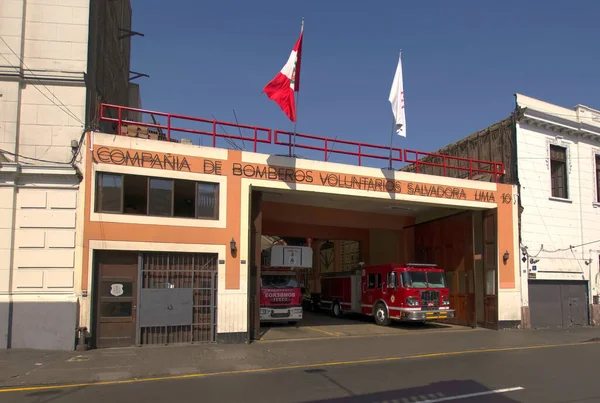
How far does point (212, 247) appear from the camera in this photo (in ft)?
50.3

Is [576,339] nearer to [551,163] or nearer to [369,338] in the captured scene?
[369,338]

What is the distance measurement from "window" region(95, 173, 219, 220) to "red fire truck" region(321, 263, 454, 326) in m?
8.45

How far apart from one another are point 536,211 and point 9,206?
2003 cm

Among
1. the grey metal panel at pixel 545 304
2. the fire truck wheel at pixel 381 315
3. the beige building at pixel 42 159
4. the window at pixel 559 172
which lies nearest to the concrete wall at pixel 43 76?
the beige building at pixel 42 159

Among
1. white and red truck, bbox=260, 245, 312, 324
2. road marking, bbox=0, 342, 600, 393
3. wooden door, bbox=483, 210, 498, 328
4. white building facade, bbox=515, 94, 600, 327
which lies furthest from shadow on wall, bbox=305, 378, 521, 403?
white building facade, bbox=515, 94, 600, 327

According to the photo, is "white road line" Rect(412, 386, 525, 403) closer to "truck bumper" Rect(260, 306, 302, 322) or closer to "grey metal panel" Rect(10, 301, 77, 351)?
"grey metal panel" Rect(10, 301, 77, 351)

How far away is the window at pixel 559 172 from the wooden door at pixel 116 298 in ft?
61.4

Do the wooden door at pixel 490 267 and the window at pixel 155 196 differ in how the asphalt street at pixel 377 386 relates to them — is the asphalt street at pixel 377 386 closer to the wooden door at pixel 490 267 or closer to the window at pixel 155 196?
the window at pixel 155 196

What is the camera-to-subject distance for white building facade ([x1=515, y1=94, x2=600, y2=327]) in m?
20.9

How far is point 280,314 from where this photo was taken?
2000cm

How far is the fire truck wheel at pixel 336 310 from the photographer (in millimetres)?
24858

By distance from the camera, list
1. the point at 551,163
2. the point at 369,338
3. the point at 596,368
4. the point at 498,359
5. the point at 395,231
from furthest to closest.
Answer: the point at 395,231, the point at 551,163, the point at 369,338, the point at 498,359, the point at 596,368

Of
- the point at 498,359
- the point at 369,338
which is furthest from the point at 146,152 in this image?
the point at 498,359

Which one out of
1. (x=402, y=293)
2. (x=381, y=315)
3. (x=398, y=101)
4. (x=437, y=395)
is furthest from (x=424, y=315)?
(x=437, y=395)
